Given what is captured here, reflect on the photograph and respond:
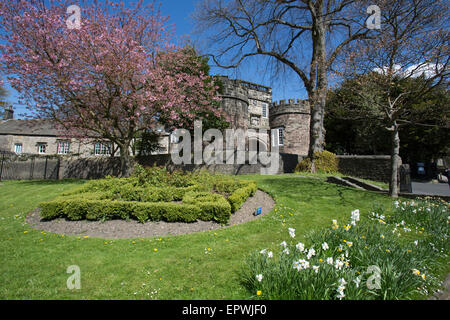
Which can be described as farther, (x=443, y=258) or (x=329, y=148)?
(x=329, y=148)

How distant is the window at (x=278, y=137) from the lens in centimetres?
2838

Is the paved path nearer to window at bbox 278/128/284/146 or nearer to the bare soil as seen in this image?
the bare soil

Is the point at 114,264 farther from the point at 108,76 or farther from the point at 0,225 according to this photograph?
the point at 108,76

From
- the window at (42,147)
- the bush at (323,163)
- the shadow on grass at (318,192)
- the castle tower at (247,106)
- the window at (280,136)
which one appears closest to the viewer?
the shadow on grass at (318,192)

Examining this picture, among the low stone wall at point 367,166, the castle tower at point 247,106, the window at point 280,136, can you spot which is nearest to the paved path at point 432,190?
the low stone wall at point 367,166

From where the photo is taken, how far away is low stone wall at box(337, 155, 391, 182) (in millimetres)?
14764

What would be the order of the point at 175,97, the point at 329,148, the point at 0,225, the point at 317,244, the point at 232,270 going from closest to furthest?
the point at 232,270, the point at 317,244, the point at 0,225, the point at 175,97, the point at 329,148

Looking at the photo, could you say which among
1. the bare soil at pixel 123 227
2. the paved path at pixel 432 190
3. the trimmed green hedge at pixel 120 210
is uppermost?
the paved path at pixel 432 190

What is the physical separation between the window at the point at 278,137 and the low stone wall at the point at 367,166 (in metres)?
12.0

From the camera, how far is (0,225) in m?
6.48

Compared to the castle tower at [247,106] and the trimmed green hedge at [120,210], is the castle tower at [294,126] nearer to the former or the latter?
the castle tower at [247,106]
